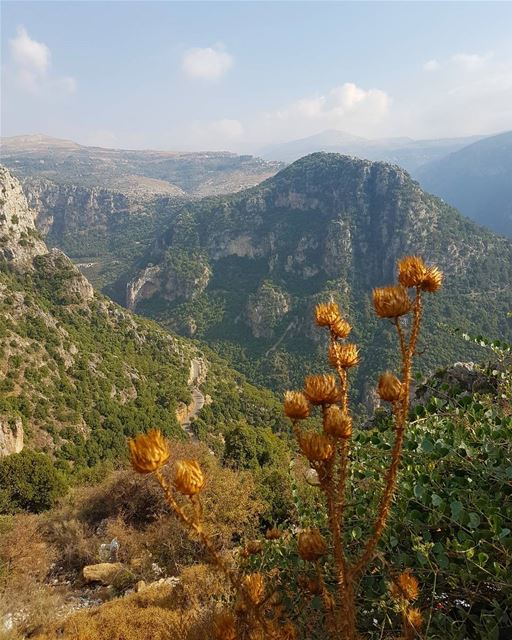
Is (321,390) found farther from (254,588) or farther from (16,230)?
(16,230)

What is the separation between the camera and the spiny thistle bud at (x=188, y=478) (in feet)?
3.84

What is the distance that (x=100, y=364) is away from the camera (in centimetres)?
4616

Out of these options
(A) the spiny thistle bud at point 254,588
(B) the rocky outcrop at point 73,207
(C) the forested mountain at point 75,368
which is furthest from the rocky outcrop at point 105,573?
(B) the rocky outcrop at point 73,207

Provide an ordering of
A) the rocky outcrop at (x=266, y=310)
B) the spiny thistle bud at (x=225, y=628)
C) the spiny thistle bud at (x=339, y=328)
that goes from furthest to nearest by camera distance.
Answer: the rocky outcrop at (x=266, y=310)
the spiny thistle bud at (x=339, y=328)
the spiny thistle bud at (x=225, y=628)

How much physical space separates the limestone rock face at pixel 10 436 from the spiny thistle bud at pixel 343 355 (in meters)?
31.1

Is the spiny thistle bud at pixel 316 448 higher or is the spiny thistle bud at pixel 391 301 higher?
the spiny thistle bud at pixel 391 301

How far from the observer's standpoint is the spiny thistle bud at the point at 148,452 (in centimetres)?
117

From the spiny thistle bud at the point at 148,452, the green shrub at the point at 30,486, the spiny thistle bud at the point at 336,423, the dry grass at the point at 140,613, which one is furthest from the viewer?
the green shrub at the point at 30,486

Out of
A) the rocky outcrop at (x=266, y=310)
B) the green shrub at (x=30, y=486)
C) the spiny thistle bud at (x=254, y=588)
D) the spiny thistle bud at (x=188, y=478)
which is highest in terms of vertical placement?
the spiny thistle bud at (x=188, y=478)

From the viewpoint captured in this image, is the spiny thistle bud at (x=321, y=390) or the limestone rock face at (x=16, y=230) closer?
the spiny thistle bud at (x=321, y=390)

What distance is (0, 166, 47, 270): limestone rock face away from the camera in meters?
51.9

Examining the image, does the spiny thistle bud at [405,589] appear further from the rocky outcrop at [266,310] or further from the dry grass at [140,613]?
the rocky outcrop at [266,310]

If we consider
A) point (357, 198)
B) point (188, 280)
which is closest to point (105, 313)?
point (188, 280)

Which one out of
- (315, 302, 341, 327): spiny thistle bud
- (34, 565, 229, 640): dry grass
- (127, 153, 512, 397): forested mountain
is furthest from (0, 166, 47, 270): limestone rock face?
(315, 302, 341, 327): spiny thistle bud
